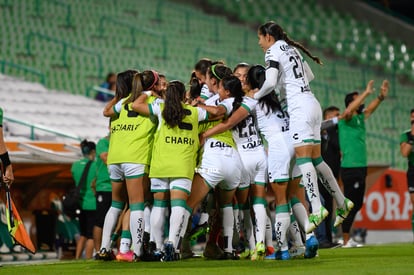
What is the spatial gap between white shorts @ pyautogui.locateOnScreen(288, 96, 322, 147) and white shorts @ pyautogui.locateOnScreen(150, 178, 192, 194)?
51.5 inches

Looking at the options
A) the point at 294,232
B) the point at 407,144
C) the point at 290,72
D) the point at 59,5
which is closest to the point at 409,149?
the point at 407,144

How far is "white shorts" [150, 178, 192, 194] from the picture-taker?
11445 mm

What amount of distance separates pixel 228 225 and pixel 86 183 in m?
4.56

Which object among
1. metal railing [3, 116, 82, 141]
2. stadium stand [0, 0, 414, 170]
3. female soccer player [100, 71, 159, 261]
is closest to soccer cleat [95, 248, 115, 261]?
female soccer player [100, 71, 159, 261]

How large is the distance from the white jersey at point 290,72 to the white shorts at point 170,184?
4.78 feet

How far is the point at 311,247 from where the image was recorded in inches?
438

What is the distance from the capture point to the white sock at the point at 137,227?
11.6 metres

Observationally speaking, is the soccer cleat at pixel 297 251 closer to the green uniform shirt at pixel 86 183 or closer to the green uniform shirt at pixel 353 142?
the green uniform shirt at pixel 353 142

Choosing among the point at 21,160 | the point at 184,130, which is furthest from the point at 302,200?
the point at 21,160

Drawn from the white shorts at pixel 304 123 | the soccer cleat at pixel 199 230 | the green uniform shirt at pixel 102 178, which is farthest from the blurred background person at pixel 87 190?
the white shorts at pixel 304 123

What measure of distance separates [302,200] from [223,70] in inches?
72.2

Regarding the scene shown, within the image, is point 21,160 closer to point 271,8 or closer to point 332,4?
point 271,8

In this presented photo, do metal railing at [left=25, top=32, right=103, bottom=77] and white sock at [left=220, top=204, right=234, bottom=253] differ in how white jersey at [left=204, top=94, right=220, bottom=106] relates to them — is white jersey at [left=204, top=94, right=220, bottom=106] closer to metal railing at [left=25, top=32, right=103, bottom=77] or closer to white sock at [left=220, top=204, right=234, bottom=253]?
white sock at [left=220, top=204, right=234, bottom=253]

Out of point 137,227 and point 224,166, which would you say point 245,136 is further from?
point 137,227
